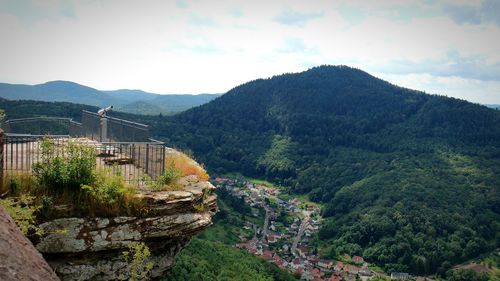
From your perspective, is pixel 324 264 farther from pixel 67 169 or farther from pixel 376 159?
pixel 67 169

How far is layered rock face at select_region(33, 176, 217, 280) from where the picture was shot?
334 inches

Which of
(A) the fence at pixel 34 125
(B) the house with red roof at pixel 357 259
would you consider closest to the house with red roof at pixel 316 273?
(B) the house with red roof at pixel 357 259

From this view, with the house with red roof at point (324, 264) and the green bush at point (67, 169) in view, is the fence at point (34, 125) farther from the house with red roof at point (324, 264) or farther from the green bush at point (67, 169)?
the house with red roof at point (324, 264)

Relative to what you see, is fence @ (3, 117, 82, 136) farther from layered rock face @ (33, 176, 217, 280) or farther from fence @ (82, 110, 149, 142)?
layered rock face @ (33, 176, 217, 280)

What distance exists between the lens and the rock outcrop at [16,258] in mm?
4387

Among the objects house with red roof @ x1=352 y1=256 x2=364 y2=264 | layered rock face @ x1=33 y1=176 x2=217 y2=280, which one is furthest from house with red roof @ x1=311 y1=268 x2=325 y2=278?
layered rock face @ x1=33 y1=176 x2=217 y2=280

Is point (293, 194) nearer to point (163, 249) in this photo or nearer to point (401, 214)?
point (401, 214)

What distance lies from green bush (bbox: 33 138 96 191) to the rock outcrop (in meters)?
3.23

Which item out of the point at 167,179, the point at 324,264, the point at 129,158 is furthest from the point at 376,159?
the point at 167,179

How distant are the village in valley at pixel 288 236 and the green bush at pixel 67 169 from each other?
61115 millimetres

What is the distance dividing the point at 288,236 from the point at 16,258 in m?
92.5

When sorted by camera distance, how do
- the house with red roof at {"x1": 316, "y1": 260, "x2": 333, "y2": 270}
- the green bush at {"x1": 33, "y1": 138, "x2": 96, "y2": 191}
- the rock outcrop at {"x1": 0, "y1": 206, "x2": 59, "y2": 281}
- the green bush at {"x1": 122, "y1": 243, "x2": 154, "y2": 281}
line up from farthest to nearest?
1. the house with red roof at {"x1": 316, "y1": 260, "x2": 333, "y2": 270}
2. the green bush at {"x1": 33, "y1": 138, "x2": 96, "y2": 191}
3. the green bush at {"x1": 122, "y1": 243, "x2": 154, "y2": 281}
4. the rock outcrop at {"x1": 0, "y1": 206, "x2": 59, "y2": 281}

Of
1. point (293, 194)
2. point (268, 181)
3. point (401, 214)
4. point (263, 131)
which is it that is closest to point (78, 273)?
point (401, 214)

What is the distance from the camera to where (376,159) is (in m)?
141
